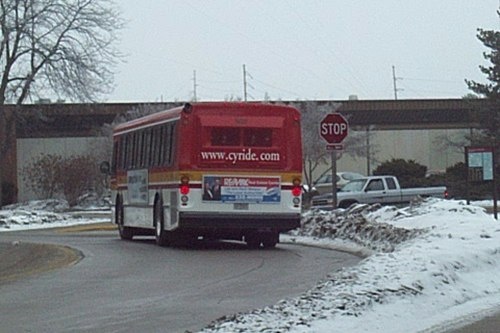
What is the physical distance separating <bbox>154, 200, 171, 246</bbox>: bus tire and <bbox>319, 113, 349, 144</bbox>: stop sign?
402cm

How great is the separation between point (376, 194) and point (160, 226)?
16887 mm

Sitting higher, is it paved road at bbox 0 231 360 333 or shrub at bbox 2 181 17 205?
shrub at bbox 2 181 17 205

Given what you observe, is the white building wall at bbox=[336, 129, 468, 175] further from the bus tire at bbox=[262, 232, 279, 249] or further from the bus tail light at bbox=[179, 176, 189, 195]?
the bus tail light at bbox=[179, 176, 189, 195]

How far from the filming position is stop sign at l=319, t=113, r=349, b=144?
2475cm

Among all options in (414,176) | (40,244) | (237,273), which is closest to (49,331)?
(237,273)

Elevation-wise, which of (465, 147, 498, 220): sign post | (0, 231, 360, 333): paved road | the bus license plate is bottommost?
(0, 231, 360, 333): paved road

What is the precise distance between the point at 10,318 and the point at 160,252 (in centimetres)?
1063

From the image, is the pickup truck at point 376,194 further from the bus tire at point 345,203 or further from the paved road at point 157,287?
the paved road at point 157,287

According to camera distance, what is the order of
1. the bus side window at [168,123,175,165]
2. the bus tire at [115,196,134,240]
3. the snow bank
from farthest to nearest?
the bus tire at [115,196,134,240]
the bus side window at [168,123,175,165]
the snow bank

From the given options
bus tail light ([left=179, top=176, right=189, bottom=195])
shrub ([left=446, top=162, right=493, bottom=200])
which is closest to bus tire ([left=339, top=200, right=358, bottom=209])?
shrub ([left=446, top=162, right=493, bottom=200])

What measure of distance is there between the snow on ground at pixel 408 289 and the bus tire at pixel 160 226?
4.75 meters

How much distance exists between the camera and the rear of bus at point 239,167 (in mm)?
23234

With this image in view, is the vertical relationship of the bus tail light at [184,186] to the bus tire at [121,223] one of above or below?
above

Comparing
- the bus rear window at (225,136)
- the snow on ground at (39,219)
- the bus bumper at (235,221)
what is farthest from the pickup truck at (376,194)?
the bus rear window at (225,136)
